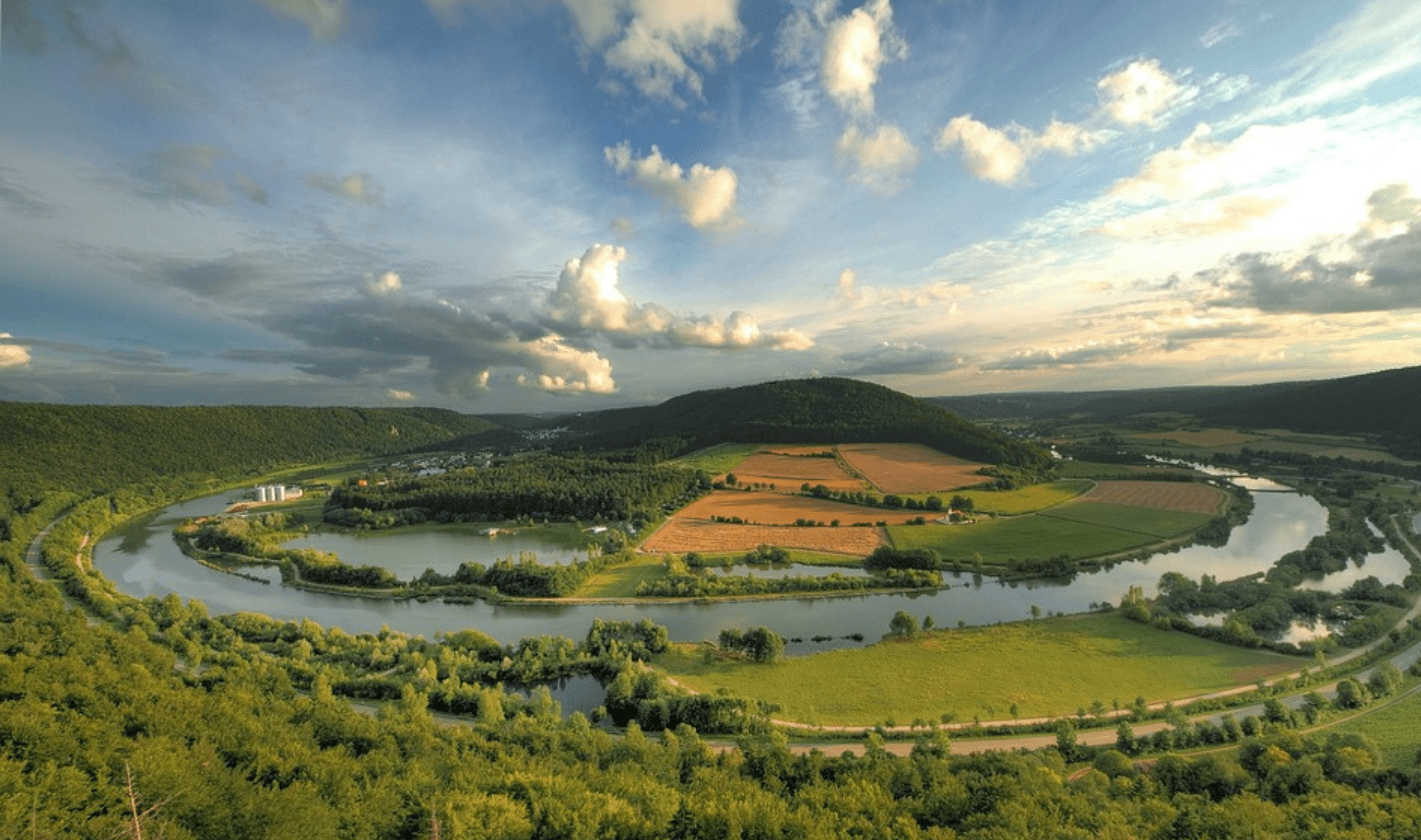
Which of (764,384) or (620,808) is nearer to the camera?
(620,808)

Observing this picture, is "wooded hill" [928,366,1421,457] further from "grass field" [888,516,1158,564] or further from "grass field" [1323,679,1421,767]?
"grass field" [1323,679,1421,767]

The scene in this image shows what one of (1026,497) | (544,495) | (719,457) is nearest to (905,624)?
(1026,497)

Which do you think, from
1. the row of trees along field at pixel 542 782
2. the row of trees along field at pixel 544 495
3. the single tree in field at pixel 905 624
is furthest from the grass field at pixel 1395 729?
the row of trees along field at pixel 544 495

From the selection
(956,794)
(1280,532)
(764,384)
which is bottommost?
(1280,532)

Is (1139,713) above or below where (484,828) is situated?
below

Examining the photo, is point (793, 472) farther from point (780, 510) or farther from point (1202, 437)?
point (1202, 437)

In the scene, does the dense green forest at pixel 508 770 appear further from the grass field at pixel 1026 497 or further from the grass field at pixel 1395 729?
the grass field at pixel 1026 497

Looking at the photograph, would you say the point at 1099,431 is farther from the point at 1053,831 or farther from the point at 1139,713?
the point at 1053,831

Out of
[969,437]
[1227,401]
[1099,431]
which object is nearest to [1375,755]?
[969,437]
